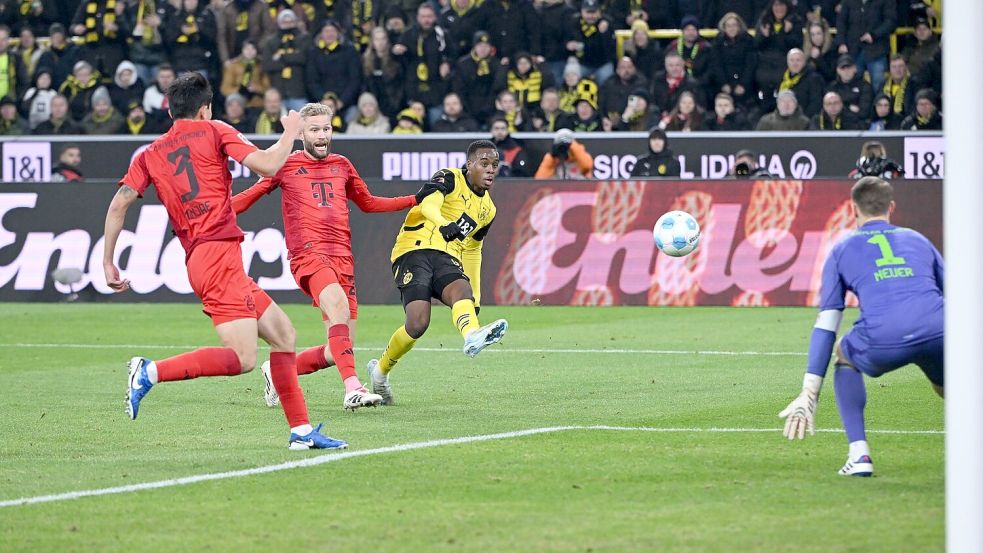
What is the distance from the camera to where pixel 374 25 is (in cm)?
2439

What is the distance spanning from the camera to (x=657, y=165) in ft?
65.4

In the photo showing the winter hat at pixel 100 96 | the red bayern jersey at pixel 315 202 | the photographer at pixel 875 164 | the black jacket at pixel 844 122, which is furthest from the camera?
the winter hat at pixel 100 96

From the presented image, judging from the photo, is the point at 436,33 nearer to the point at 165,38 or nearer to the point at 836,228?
the point at 165,38

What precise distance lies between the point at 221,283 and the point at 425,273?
2.98 m

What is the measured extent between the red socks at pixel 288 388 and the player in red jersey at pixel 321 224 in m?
1.68

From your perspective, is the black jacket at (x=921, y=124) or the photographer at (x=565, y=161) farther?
the black jacket at (x=921, y=124)

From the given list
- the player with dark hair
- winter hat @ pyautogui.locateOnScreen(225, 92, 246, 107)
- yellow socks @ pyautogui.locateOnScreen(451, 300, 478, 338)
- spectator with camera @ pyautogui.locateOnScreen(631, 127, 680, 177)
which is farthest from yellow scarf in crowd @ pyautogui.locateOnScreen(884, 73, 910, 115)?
the player with dark hair

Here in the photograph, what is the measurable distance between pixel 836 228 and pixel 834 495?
12.1 meters

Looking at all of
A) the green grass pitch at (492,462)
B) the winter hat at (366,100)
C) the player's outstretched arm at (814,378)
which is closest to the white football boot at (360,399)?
the green grass pitch at (492,462)

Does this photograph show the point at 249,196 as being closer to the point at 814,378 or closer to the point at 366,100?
the point at 814,378

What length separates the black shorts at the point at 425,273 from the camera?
35.4 feet

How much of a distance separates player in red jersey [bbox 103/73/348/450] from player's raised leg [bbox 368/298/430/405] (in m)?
2.23

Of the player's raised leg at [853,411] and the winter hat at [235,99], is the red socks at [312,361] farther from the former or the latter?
the winter hat at [235,99]

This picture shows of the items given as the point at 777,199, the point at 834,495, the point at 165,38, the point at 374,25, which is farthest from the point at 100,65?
the point at 834,495
